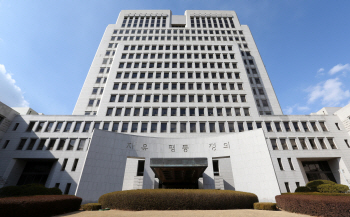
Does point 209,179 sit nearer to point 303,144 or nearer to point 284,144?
point 284,144

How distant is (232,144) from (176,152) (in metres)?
8.04

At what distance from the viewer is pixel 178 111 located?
3759 cm

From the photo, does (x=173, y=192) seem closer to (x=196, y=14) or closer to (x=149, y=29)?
(x=149, y=29)

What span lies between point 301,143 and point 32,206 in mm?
42941

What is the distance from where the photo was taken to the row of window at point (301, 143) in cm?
3322

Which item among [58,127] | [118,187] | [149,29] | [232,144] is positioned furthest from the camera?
[149,29]

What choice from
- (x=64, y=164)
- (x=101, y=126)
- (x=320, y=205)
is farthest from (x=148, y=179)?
(x=64, y=164)

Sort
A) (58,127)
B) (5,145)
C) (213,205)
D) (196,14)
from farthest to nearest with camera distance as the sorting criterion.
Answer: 1. (196,14)
2. (58,127)
3. (5,145)
4. (213,205)

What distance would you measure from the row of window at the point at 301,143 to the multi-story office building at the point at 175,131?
0.19 m

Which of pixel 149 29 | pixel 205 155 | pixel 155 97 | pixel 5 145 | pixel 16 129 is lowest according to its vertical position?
pixel 205 155

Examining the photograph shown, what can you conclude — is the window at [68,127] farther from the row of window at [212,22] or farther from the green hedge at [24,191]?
the row of window at [212,22]

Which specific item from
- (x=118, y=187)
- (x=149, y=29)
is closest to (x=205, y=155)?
(x=118, y=187)

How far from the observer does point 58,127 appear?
34.9 metres

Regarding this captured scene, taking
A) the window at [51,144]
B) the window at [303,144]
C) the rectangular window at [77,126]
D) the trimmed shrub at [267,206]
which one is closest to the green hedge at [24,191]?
the window at [51,144]
